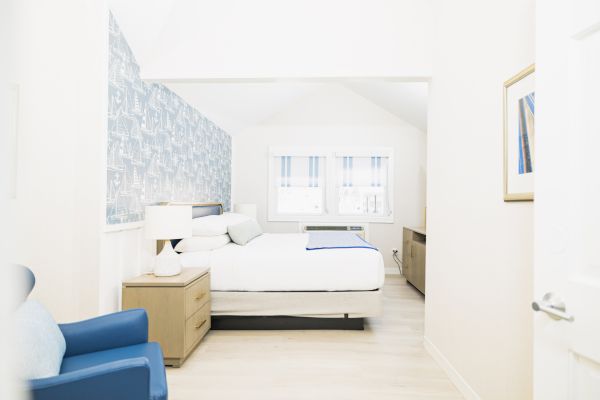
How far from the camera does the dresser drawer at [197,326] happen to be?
2393 millimetres

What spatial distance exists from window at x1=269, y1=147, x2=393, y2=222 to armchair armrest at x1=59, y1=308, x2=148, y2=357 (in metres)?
3.84

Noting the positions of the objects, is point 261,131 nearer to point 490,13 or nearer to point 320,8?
point 320,8

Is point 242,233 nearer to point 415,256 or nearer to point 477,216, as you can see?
point 415,256

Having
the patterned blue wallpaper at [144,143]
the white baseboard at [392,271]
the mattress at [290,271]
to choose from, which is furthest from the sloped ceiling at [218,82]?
the white baseboard at [392,271]

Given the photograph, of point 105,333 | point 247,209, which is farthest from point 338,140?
point 105,333

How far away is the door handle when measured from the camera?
0.91 metres

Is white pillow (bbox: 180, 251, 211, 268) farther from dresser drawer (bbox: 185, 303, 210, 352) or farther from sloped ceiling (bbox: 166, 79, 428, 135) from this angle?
sloped ceiling (bbox: 166, 79, 428, 135)

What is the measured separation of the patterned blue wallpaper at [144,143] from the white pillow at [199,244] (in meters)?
0.42

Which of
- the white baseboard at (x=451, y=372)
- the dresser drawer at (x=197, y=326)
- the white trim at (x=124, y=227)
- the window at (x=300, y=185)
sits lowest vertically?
the white baseboard at (x=451, y=372)

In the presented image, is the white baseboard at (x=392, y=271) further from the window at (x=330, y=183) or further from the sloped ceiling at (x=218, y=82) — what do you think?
the sloped ceiling at (x=218, y=82)

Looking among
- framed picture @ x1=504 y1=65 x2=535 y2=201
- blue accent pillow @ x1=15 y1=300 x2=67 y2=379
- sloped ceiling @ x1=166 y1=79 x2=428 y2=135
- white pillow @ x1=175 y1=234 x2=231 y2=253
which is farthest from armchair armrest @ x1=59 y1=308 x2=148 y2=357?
sloped ceiling @ x1=166 y1=79 x2=428 y2=135

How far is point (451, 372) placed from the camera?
7.25 ft

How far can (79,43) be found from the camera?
87.9 inches

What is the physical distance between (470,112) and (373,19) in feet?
3.58
